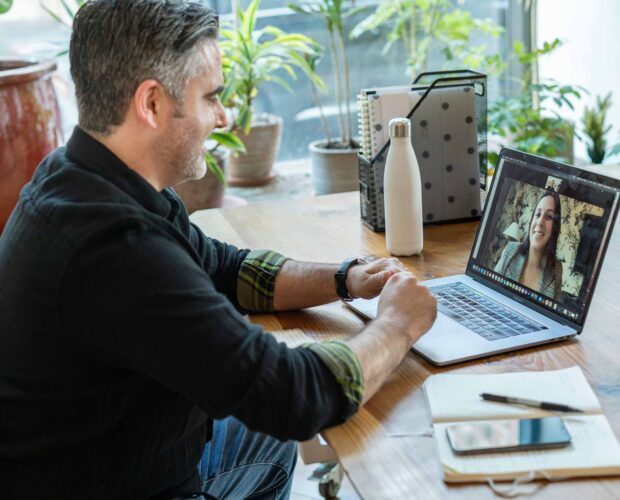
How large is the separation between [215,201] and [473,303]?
2.32 metres

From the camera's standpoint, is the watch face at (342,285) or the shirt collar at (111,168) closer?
the shirt collar at (111,168)

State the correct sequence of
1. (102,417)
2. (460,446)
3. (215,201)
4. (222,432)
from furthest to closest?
(215,201) < (222,432) < (102,417) < (460,446)

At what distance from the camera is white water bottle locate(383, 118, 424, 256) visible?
166 centimetres

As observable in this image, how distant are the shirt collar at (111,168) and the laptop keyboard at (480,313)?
515 millimetres

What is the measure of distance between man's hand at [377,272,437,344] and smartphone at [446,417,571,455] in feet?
0.78

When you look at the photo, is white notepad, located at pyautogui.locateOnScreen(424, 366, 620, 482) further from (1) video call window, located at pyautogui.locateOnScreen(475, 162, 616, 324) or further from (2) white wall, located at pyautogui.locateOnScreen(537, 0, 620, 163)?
(2) white wall, located at pyautogui.locateOnScreen(537, 0, 620, 163)

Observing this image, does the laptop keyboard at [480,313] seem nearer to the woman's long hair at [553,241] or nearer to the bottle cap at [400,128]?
the woman's long hair at [553,241]

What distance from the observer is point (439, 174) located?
188 centimetres

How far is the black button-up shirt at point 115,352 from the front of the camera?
A: 106cm

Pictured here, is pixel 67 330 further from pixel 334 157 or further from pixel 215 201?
pixel 334 157

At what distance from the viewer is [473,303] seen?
1.46 metres

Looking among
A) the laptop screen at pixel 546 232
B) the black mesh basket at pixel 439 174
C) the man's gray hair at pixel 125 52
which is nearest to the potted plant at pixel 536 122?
the black mesh basket at pixel 439 174

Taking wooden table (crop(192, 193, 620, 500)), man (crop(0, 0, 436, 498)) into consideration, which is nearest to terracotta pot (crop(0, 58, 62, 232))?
wooden table (crop(192, 193, 620, 500))

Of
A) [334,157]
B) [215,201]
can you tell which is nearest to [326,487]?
[215,201]
